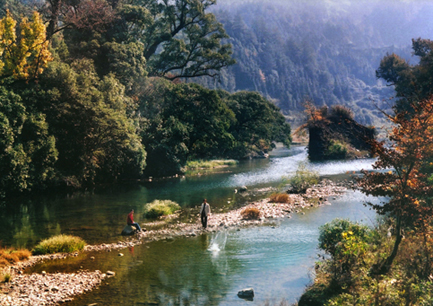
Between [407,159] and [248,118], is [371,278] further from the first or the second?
[248,118]

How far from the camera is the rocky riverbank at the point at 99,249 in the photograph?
15.1 m

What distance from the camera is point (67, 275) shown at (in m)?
17.5

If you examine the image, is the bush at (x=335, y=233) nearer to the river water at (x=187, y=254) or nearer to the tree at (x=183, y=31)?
the river water at (x=187, y=254)

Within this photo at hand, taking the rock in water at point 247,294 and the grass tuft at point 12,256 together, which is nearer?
the rock in water at point 247,294

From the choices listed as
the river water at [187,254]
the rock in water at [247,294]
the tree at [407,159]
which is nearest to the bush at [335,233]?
the river water at [187,254]

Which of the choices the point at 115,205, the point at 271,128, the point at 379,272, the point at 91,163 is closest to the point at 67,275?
the point at 379,272

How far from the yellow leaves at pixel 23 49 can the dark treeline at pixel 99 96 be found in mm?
100

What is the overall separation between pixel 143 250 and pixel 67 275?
517 cm

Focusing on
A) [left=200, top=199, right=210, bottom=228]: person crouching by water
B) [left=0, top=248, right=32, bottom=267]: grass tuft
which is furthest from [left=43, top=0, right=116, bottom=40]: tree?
[left=0, top=248, right=32, bottom=267]: grass tuft

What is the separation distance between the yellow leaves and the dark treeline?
100 mm

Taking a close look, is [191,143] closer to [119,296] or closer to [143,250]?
[143,250]

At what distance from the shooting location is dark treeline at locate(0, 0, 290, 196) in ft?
121

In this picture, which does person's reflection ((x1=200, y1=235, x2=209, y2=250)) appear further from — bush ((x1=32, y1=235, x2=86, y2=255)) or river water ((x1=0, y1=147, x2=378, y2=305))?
bush ((x1=32, y1=235, x2=86, y2=255))

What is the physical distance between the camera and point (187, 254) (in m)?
21.2
